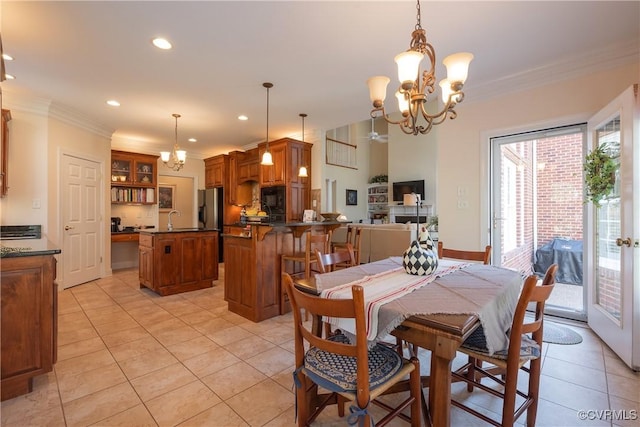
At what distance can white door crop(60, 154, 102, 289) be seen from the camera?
4418 millimetres

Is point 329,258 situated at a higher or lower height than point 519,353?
higher

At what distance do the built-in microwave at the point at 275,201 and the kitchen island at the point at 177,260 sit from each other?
1.39 m

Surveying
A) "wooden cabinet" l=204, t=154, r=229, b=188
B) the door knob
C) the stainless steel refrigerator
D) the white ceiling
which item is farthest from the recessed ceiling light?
the stainless steel refrigerator

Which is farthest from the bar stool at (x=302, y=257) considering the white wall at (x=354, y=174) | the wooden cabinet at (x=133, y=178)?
the white wall at (x=354, y=174)

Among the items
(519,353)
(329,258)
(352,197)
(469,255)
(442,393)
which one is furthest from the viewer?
(352,197)

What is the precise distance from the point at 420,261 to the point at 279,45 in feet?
7.33

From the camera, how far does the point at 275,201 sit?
18.5 ft

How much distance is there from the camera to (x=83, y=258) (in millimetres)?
4727

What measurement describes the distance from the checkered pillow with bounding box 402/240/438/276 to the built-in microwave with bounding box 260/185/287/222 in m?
3.85

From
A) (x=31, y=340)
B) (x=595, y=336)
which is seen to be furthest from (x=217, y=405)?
(x=595, y=336)

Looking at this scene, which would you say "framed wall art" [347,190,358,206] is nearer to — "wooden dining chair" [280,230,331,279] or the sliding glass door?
"wooden dining chair" [280,230,331,279]

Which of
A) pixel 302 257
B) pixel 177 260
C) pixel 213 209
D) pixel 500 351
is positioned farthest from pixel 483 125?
pixel 213 209

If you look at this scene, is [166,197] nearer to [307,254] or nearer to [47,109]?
[47,109]

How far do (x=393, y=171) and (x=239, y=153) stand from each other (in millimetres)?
5011
